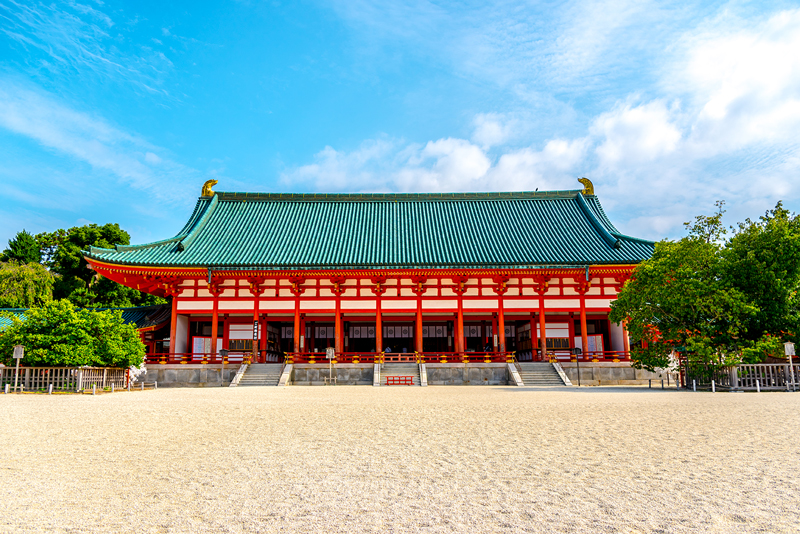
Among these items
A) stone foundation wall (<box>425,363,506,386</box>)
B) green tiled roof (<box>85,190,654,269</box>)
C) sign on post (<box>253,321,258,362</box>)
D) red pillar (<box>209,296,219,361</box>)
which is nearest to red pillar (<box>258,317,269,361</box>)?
sign on post (<box>253,321,258,362</box>)

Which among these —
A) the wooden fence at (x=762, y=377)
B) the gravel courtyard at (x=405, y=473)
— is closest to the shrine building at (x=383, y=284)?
the wooden fence at (x=762, y=377)

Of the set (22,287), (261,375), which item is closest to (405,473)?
(261,375)

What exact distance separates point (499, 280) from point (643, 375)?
7134 millimetres

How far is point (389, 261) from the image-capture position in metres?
23.5

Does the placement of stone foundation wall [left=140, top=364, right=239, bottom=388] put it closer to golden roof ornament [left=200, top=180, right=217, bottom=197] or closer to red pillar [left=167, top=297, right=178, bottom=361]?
red pillar [left=167, top=297, right=178, bottom=361]

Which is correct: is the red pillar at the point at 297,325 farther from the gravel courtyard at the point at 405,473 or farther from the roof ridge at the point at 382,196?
the gravel courtyard at the point at 405,473

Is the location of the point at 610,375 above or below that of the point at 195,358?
below

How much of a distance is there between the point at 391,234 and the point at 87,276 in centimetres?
2235

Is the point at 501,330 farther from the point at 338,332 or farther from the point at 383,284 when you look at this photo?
the point at 338,332

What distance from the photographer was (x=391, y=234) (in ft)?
88.8

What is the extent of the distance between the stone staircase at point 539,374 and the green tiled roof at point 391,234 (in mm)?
4316

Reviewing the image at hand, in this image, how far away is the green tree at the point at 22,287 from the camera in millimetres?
30703

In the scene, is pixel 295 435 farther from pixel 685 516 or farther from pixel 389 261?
pixel 389 261

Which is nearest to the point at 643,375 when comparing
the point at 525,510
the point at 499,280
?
the point at 499,280
